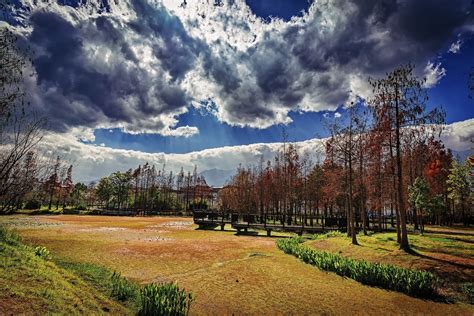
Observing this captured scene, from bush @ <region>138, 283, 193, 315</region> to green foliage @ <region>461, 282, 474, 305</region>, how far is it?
9.76m

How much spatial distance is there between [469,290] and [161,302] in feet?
35.3

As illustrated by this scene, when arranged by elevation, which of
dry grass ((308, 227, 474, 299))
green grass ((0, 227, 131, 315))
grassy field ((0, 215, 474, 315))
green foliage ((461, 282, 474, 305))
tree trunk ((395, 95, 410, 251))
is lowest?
grassy field ((0, 215, 474, 315))

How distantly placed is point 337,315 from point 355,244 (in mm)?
11829

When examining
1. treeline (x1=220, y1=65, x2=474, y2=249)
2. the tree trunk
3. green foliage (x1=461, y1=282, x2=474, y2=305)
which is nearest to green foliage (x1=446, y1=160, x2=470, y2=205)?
treeline (x1=220, y1=65, x2=474, y2=249)

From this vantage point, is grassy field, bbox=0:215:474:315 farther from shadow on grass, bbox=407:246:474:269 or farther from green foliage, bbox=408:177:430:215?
green foliage, bbox=408:177:430:215

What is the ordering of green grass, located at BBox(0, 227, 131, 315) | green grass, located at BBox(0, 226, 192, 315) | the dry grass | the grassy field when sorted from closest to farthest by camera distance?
green grass, located at BBox(0, 227, 131, 315), green grass, located at BBox(0, 226, 192, 315), the grassy field, the dry grass

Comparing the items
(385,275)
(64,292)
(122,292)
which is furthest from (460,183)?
(64,292)

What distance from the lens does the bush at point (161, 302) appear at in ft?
22.5

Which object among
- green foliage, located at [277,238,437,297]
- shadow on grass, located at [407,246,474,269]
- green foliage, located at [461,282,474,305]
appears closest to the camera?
green foliage, located at [461,282,474,305]

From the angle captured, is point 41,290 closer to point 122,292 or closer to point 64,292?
point 64,292

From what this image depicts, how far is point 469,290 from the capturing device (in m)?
9.88

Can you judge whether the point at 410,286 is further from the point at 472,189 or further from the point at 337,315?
the point at 472,189

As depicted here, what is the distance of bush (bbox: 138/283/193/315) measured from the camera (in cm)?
686

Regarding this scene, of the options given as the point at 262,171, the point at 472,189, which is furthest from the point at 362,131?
the point at 262,171
